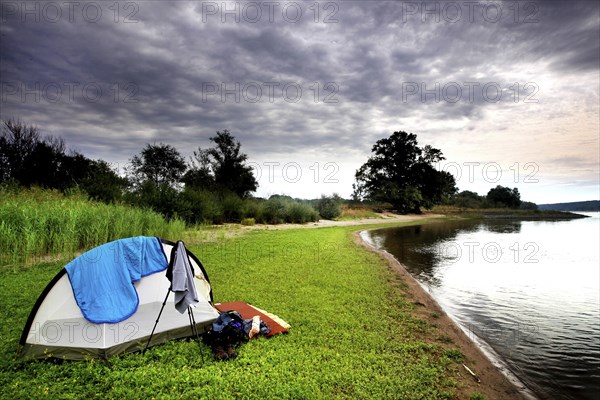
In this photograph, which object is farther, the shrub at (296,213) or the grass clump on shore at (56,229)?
the shrub at (296,213)

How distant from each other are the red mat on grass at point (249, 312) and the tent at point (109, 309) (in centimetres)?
90

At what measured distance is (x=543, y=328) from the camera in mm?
7289

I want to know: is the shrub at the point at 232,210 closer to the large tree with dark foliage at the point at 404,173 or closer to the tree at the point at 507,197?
the large tree with dark foliage at the point at 404,173

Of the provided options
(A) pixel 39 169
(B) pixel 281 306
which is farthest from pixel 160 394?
(A) pixel 39 169

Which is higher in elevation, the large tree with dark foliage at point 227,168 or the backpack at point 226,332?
the large tree with dark foliage at point 227,168

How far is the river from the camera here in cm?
543

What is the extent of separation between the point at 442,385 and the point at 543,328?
460 centimetres

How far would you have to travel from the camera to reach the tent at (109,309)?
4852 mm

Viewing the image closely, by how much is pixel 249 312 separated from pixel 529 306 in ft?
25.9

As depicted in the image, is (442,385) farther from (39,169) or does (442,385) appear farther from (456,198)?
(456,198)

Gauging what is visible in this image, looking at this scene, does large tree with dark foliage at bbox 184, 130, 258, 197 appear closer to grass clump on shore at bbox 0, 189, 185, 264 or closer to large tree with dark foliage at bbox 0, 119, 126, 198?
large tree with dark foliage at bbox 0, 119, 126, 198

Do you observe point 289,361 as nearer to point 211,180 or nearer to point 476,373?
point 476,373

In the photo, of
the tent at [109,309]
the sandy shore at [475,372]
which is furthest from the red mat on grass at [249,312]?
the sandy shore at [475,372]

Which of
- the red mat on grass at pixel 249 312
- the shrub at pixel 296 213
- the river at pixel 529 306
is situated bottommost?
the river at pixel 529 306
